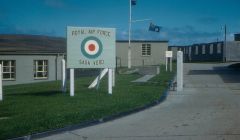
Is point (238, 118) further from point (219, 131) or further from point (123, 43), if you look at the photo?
point (123, 43)

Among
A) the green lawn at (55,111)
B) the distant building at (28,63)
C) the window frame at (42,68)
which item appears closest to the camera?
the green lawn at (55,111)

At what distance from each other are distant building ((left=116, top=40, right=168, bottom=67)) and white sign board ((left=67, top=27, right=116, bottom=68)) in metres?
39.4

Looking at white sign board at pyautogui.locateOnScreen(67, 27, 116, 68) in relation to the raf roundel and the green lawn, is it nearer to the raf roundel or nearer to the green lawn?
the raf roundel

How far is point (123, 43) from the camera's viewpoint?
56.3 metres

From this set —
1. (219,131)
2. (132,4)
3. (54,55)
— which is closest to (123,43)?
(132,4)

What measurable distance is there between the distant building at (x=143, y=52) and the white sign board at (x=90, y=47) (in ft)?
129

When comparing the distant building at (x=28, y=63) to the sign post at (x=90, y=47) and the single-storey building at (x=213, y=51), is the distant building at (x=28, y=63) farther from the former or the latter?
the single-storey building at (x=213, y=51)

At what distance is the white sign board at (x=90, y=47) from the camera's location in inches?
630

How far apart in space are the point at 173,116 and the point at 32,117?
144 inches

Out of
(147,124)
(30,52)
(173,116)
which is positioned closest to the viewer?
(147,124)

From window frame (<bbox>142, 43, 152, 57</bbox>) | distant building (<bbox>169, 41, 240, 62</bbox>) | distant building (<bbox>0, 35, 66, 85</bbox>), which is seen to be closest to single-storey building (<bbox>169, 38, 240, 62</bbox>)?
distant building (<bbox>169, 41, 240, 62</bbox>)

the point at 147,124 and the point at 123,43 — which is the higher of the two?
the point at 123,43

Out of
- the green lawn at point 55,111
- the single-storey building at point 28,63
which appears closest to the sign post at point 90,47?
the green lawn at point 55,111

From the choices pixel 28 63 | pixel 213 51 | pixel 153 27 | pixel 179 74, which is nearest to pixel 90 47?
pixel 179 74
